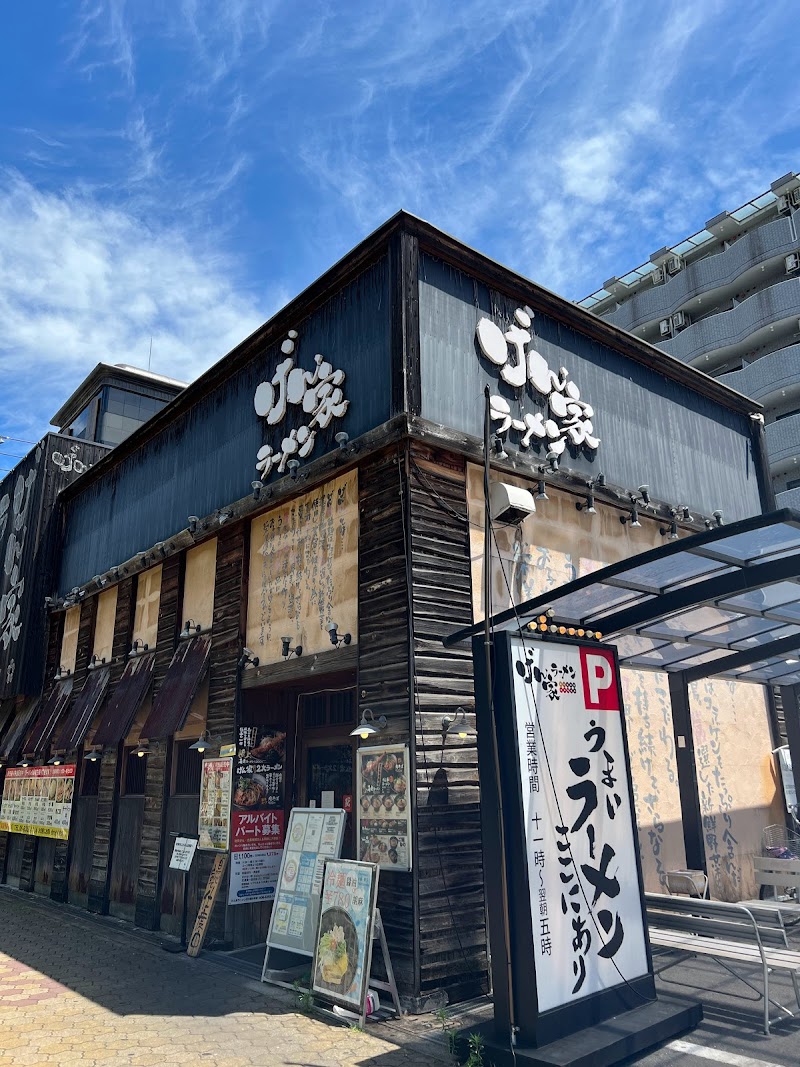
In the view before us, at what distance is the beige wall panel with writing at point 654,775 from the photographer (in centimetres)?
975

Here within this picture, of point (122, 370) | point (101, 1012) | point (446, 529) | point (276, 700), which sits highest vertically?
point (122, 370)

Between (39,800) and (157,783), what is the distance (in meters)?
5.26

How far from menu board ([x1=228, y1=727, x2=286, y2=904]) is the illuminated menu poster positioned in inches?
56.8

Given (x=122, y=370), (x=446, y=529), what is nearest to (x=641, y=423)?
(x=446, y=529)

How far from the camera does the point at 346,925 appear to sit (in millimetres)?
6977

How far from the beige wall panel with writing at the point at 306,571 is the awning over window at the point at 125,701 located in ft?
10.2

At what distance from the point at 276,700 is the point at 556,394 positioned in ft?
19.1

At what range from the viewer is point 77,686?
15422 millimetres

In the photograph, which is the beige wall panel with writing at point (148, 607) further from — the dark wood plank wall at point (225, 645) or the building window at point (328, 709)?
the building window at point (328, 709)

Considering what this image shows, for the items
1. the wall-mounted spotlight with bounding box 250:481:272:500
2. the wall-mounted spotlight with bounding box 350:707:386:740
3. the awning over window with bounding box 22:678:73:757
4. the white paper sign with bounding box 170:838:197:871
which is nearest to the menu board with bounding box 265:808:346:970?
the wall-mounted spotlight with bounding box 350:707:386:740

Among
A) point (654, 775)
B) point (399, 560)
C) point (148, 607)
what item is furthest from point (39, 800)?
point (654, 775)

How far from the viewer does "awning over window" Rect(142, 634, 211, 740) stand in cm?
1069

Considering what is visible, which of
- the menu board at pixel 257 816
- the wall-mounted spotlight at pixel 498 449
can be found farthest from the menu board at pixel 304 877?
the wall-mounted spotlight at pixel 498 449

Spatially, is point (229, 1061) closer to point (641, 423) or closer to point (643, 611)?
point (643, 611)
